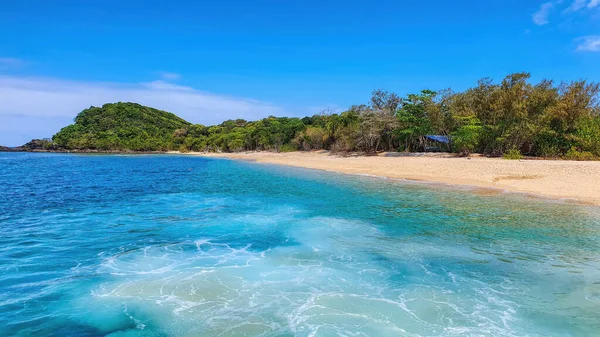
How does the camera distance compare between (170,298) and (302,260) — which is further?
Answer: (302,260)

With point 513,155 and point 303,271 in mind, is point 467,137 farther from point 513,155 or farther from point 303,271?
point 303,271

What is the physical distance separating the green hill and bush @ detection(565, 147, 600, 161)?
12089 centimetres

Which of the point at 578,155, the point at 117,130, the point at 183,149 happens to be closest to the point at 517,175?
the point at 578,155

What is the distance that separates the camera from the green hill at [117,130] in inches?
4961

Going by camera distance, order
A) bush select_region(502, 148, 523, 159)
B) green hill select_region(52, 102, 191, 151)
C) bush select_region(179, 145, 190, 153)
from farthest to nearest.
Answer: green hill select_region(52, 102, 191, 151) < bush select_region(179, 145, 190, 153) < bush select_region(502, 148, 523, 159)

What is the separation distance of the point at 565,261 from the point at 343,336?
23.9 feet

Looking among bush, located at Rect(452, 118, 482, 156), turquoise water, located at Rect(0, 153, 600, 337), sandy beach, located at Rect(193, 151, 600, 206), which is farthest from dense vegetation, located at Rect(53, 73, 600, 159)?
turquoise water, located at Rect(0, 153, 600, 337)

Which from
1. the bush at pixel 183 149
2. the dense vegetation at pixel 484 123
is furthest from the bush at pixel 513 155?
the bush at pixel 183 149

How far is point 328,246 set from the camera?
10.8m

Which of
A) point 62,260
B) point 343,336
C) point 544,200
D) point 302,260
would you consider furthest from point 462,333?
point 544,200

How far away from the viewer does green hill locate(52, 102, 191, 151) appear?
126000mm

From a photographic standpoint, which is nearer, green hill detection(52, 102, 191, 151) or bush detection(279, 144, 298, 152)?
bush detection(279, 144, 298, 152)

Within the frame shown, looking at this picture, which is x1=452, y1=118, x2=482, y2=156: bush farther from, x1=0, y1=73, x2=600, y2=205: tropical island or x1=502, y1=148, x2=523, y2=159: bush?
x1=502, y1=148, x2=523, y2=159: bush

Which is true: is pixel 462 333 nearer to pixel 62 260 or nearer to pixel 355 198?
pixel 62 260
